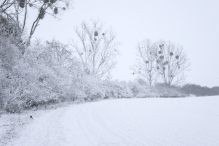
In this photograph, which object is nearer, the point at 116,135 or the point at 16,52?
the point at 116,135

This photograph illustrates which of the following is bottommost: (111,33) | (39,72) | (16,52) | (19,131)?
(19,131)

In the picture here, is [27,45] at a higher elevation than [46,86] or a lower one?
higher

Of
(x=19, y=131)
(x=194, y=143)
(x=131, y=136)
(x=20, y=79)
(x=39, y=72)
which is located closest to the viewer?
(x=194, y=143)

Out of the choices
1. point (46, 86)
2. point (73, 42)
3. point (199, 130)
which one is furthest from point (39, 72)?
point (73, 42)

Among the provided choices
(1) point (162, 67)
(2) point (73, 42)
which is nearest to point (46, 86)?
(2) point (73, 42)

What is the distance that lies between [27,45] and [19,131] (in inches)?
231

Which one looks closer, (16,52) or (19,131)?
(19,131)

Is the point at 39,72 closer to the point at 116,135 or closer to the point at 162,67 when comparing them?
the point at 116,135

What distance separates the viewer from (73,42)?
20531 mm

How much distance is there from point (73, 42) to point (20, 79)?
1439 cm

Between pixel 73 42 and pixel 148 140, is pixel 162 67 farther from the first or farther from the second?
pixel 148 140

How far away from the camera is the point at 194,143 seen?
3.16m

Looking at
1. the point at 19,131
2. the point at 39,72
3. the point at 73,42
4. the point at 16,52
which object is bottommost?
the point at 19,131

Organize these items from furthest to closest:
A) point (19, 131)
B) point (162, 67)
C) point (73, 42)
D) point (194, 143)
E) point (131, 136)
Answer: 1. point (162, 67)
2. point (73, 42)
3. point (19, 131)
4. point (131, 136)
5. point (194, 143)
